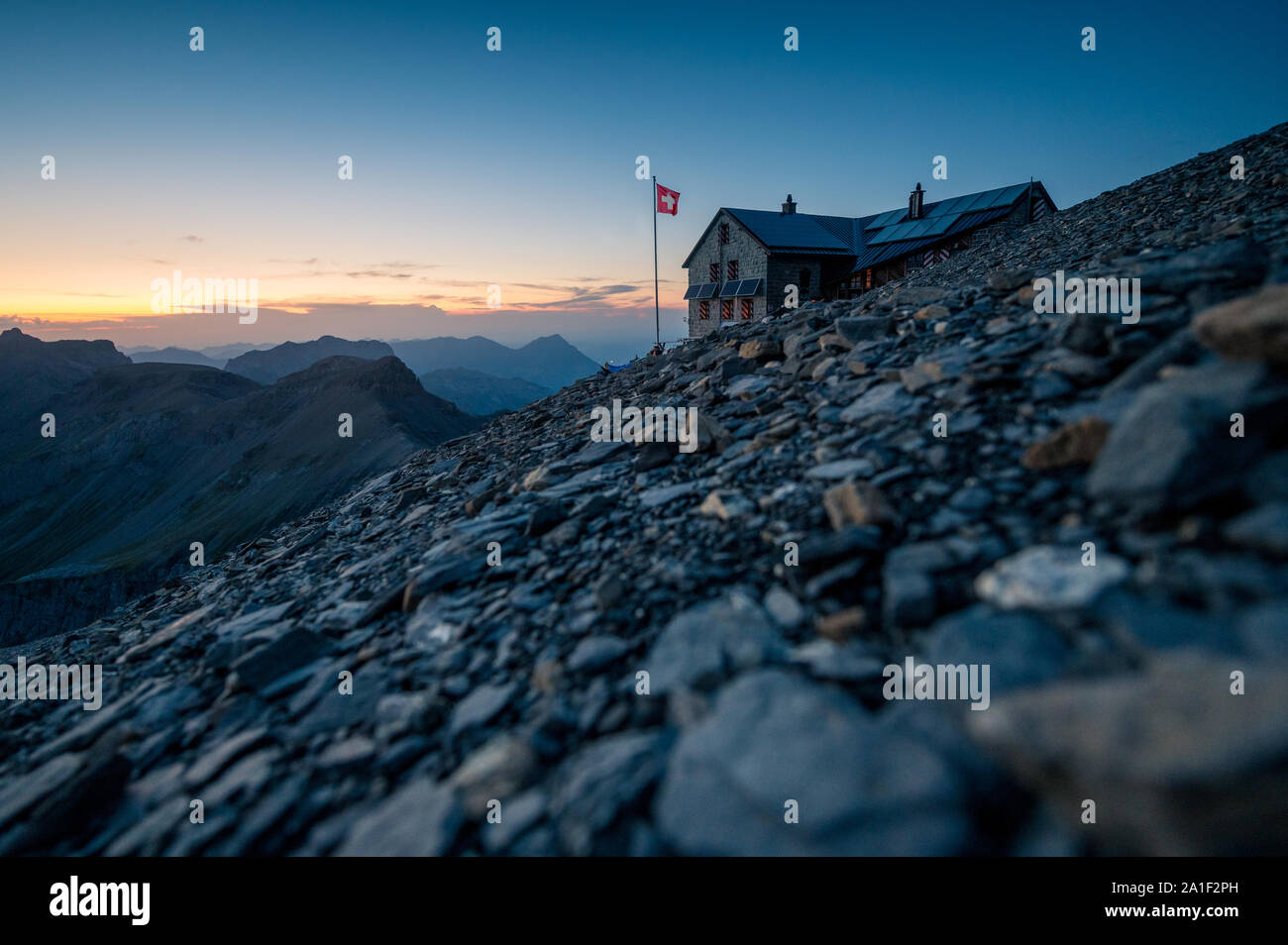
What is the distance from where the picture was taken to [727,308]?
40469mm

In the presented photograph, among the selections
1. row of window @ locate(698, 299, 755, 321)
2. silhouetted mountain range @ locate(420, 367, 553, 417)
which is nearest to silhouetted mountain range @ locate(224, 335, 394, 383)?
silhouetted mountain range @ locate(420, 367, 553, 417)

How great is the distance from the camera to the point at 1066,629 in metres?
2.39

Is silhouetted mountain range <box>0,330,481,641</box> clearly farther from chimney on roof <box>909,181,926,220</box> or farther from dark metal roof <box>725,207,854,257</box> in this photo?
chimney on roof <box>909,181,926,220</box>

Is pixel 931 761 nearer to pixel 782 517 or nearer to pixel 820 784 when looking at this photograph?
pixel 820 784

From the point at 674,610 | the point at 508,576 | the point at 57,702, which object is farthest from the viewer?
the point at 57,702

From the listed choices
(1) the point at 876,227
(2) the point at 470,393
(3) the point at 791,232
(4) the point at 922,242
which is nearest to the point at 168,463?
(3) the point at 791,232

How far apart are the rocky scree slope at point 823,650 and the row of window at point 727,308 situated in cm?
3427

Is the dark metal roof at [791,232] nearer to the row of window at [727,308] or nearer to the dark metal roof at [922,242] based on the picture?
the dark metal roof at [922,242]

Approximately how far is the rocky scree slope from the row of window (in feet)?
112

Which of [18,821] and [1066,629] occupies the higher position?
[1066,629]

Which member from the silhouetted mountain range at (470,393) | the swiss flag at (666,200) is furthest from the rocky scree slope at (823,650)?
the silhouetted mountain range at (470,393)

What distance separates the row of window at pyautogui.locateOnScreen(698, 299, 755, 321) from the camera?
39219 mm
